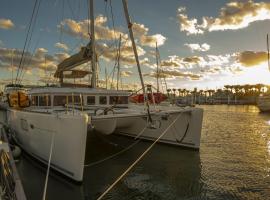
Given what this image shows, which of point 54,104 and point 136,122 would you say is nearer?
point 54,104

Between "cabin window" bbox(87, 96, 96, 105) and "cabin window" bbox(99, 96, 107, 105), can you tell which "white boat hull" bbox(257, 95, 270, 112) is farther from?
"cabin window" bbox(87, 96, 96, 105)

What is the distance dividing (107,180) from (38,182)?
6.51 ft

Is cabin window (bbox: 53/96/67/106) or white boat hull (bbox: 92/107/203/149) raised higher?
cabin window (bbox: 53/96/67/106)

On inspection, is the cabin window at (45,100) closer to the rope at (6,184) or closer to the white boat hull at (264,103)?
the rope at (6,184)

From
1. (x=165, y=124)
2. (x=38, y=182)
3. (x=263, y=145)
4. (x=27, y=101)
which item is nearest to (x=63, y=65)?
(x=27, y=101)

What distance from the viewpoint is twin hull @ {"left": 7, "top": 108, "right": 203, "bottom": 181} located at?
6.58m

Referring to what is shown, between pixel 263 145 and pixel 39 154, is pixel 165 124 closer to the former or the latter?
pixel 39 154

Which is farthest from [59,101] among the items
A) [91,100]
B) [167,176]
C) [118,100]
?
[167,176]

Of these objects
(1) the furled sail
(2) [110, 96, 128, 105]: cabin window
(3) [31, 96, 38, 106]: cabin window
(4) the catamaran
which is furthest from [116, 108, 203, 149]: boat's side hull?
(3) [31, 96, 38, 106]: cabin window

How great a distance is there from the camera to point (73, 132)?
654 centimetres

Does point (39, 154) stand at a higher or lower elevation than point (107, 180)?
higher

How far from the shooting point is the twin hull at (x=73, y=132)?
658 centimetres

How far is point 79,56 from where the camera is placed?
11609mm

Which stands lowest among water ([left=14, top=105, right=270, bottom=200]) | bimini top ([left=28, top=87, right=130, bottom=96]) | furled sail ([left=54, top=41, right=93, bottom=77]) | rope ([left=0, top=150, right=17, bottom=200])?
water ([left=14, top=105, right=270, bottom=200])
